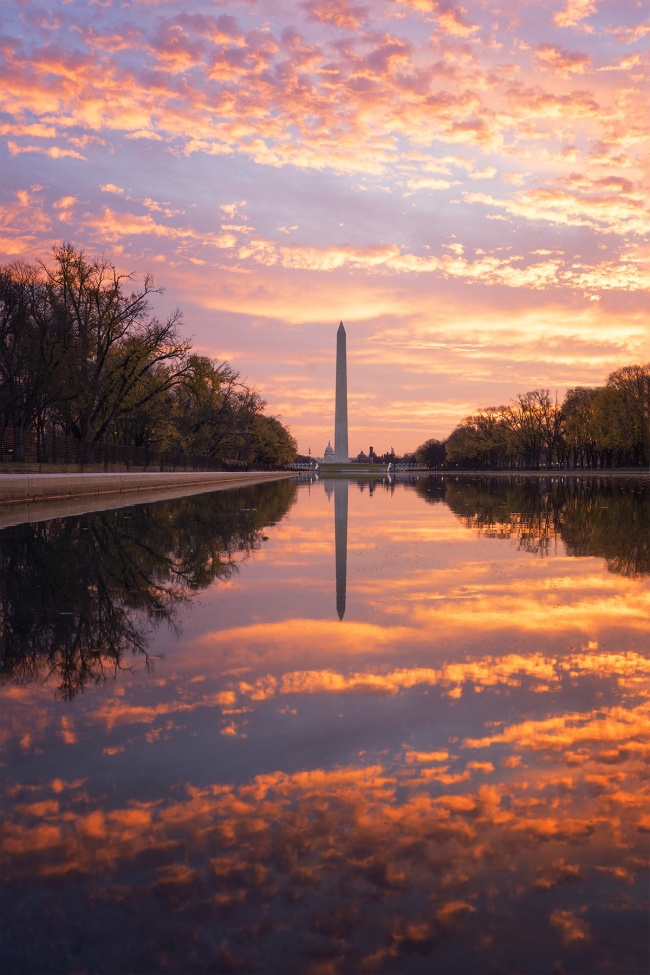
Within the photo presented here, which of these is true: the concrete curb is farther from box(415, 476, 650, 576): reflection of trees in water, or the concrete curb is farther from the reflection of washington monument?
box(415, 476, 650, 576): reflection of trees in water

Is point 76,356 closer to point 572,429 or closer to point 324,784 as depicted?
point 324,784

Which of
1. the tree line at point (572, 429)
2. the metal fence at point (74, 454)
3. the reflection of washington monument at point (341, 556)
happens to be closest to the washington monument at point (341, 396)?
the tree line at point (572, 429)

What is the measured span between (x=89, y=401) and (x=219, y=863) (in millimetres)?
54818

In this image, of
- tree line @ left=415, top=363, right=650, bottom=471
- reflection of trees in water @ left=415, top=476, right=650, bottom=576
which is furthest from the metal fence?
tree line @ left=415, top=363, right=650, bottom=471

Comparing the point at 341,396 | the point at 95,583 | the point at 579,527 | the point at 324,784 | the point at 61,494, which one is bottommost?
the point at 324,784

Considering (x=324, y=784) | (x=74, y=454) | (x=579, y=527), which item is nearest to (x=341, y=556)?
(x=579, y=527)

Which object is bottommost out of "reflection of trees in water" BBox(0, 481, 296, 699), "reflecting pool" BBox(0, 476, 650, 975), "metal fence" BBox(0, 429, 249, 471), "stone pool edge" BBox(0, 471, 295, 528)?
"reflecting pool" BBox(0, 476, 650, 975)

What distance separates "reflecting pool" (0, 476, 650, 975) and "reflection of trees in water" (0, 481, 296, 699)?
2.6 inches

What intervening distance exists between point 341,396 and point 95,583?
98.2m

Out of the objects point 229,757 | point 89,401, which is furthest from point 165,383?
point 229,757

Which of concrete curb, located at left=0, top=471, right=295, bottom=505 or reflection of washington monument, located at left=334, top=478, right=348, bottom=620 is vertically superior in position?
concrete curb, located at left=0, top=471, right=295, bottom=505

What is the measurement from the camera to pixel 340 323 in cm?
10700

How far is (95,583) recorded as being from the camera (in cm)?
1098

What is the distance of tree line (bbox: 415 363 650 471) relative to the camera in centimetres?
10050
